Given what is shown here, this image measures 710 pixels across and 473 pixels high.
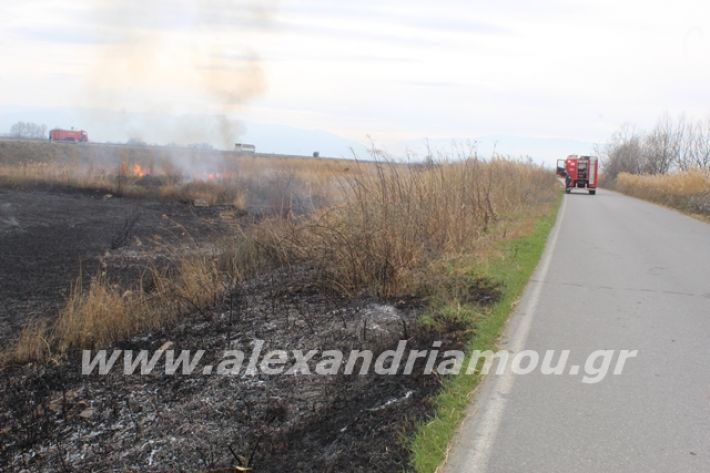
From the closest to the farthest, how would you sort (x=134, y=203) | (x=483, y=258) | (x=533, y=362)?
1. (x=533, y=362)
2. (x=483, y=258)
3. (x=134, y=203)

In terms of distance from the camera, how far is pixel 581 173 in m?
46.2

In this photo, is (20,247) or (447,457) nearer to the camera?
(447,457)

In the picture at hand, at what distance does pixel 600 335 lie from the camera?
21.9ft

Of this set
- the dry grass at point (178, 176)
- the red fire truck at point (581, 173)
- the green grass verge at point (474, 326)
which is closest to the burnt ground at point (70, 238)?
the dry grass at point (178, 176)

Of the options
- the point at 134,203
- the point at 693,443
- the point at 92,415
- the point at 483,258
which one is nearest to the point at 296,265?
the point at 483,258

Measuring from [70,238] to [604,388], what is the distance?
58.5 ft

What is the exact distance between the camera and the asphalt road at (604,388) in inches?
159

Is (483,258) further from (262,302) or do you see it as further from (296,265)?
(262,302)

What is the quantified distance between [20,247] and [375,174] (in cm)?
1120

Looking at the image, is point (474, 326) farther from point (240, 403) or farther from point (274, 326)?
point (240, 403)

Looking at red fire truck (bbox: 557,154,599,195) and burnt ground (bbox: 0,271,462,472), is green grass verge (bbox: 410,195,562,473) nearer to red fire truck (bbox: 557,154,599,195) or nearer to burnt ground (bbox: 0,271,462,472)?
burnt ground (bbox: 0,271,462,472)

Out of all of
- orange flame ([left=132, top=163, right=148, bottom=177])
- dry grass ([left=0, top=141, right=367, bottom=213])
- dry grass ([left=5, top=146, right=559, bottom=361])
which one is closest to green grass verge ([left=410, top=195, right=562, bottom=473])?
dry grass ([left=5, top=146, right=559, bottom=361])

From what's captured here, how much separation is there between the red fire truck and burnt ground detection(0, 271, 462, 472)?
4061 cm

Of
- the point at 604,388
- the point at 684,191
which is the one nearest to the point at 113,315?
the point at 604,388
